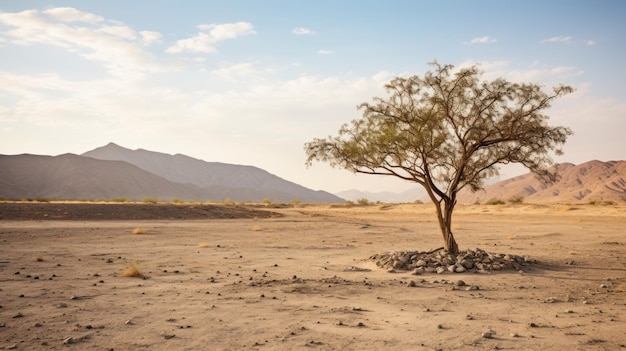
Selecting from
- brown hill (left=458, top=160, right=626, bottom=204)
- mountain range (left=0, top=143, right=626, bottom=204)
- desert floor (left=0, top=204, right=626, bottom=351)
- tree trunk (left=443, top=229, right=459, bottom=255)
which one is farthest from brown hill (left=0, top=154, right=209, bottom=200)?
tree trunk (left=443, top=229, right=459, bottom=255)

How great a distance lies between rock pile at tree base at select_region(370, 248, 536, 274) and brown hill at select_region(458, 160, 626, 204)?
75.2 metres

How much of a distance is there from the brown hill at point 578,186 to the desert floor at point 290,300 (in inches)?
3022

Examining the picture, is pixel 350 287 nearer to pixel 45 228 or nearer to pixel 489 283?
pixel 489 283

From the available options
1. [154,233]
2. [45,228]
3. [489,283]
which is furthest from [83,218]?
[489,283]

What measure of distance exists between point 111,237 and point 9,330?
758 inches

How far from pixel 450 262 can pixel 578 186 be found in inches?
4677

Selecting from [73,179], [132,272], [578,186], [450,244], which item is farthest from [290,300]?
[73,179]

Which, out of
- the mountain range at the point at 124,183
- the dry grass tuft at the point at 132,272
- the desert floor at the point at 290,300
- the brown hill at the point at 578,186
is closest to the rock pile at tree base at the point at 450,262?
the desert floor at the point at 290,300

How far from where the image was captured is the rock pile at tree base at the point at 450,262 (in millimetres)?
16156

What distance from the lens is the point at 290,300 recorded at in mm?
11555

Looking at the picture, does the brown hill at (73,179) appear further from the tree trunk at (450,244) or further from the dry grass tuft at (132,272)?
the tree trunk at (450,244)

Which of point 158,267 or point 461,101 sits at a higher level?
point 461,101

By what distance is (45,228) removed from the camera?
100 feet

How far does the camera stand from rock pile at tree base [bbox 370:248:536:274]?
1616cm
